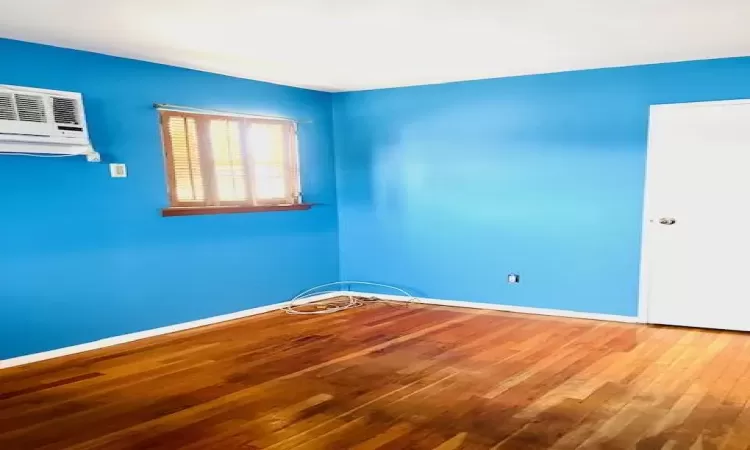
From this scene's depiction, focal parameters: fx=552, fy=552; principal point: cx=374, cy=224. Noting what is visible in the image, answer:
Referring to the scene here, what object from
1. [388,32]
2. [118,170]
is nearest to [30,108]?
[118,170]

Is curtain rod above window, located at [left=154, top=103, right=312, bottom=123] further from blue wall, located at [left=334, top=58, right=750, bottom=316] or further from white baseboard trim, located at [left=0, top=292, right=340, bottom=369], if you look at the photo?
white baseboard trim, located at [left=0, top=292, right=340, bottom=369]

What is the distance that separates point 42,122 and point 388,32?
2.40 m

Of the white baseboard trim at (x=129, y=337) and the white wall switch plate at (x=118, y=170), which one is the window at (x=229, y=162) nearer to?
the white wall switch plate at (x=118, y=170)

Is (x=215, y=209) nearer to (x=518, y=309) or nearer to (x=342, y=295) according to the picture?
(x=342, y=295)

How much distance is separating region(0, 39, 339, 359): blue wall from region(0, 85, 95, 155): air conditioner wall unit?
0.12 metres

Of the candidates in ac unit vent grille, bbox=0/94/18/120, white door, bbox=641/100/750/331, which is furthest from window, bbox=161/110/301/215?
white door, bbox=641/100/750/331

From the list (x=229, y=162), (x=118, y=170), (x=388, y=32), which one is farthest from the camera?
(x=229, y=162)

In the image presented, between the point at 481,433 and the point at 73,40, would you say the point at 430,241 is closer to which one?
the point at 481,433

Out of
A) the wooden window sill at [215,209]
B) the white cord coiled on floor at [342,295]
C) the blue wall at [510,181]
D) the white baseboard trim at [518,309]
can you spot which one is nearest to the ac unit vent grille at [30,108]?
the wooden window sill at [215,209]

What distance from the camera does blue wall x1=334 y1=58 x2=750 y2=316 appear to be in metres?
4.60

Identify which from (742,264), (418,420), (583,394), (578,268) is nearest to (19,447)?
(418,420)

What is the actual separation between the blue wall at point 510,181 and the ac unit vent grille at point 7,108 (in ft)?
10.3

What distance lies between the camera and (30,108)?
3674 millimetres

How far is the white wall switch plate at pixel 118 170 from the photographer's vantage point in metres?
4.20
